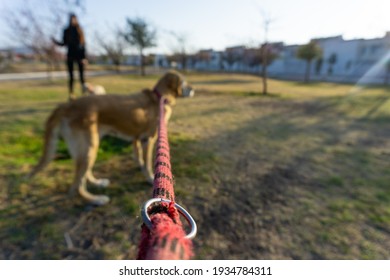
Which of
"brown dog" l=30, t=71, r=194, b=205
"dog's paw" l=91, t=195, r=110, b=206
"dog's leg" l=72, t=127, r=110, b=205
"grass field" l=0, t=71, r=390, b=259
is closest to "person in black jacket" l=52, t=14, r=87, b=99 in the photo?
"grass field" l=0, t=71, r=390, b=259

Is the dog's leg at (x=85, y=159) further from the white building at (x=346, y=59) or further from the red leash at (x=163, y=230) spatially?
the white building at (x=346, y=59)

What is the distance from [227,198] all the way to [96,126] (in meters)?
1.57

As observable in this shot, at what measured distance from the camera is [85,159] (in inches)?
96.7

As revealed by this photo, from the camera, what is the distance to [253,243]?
204 cm

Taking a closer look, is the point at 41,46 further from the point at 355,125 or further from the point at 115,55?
the point at 355,125

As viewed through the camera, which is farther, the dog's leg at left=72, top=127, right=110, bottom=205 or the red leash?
the dog's leg at left=72, top=127, right=110, bottom=205

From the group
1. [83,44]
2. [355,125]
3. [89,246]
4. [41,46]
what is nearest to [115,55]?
[41,46]

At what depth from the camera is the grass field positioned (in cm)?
198

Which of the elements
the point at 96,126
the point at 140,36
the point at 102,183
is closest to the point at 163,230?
the point at 96,126

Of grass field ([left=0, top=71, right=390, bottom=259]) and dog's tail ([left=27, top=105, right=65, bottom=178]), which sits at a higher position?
dog's tail ([left=27, top=105, right=65, bottom=178])

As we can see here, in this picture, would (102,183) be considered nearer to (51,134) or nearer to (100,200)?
(100,200)

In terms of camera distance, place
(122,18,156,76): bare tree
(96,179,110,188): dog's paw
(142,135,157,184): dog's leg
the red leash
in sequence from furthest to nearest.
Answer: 1. (122,18,156,76): bare tree
2. (142,135,157,184): dog's leg
3. (96,179,110,188): dog's paw
4. the red leash

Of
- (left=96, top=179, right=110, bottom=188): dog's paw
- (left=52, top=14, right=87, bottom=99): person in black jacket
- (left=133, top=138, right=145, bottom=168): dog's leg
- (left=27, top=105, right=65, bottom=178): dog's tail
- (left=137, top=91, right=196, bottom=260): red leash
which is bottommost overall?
(left=96, top=179, right=110, bottom=188): dog's paw

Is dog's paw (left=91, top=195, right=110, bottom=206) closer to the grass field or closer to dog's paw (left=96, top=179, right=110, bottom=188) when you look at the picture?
the grass field
